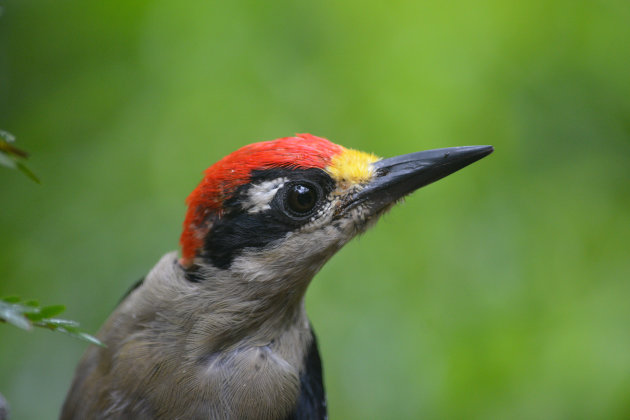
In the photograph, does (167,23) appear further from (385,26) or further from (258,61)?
(385,26)

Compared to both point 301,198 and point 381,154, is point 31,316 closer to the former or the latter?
point 301,198

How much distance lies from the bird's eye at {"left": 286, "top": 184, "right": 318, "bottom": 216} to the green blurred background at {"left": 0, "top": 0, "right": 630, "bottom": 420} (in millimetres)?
1431

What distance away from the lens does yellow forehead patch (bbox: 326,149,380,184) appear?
234 cm

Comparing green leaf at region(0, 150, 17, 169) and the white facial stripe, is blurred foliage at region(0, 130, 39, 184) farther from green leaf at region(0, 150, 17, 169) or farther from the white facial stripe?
the white facial stripe

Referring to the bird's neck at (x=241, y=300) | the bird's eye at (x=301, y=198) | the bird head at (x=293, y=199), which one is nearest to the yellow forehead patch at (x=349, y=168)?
the bird head at (x=293, y=199)

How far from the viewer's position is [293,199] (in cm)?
228

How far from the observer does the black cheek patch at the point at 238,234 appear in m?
2.31

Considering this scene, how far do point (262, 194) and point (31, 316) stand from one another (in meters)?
1.14

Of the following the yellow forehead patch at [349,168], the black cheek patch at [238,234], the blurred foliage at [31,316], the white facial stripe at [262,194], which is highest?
the yellow forehead patch at [349,168]

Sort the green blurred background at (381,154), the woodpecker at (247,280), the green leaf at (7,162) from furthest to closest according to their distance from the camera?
the green blurred background at (381,154)
the woodpecker at (247,280)
the green leaf at (7,162)

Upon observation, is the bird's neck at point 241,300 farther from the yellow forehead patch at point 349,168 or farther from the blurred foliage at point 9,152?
the blurred foliage at point 9,152

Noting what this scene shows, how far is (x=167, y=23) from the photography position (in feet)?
13.0

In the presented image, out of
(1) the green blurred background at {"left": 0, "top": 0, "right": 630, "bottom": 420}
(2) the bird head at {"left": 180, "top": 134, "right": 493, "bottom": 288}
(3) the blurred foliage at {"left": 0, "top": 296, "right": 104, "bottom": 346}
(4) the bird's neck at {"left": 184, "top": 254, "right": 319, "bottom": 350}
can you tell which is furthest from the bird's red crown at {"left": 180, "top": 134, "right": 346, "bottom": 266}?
(1) the green blurred background at {"left": 0, "top": 0, "right": 630, "bottom": 420}

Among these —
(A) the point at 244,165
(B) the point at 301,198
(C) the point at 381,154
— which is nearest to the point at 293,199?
(B) the point at 301,198
